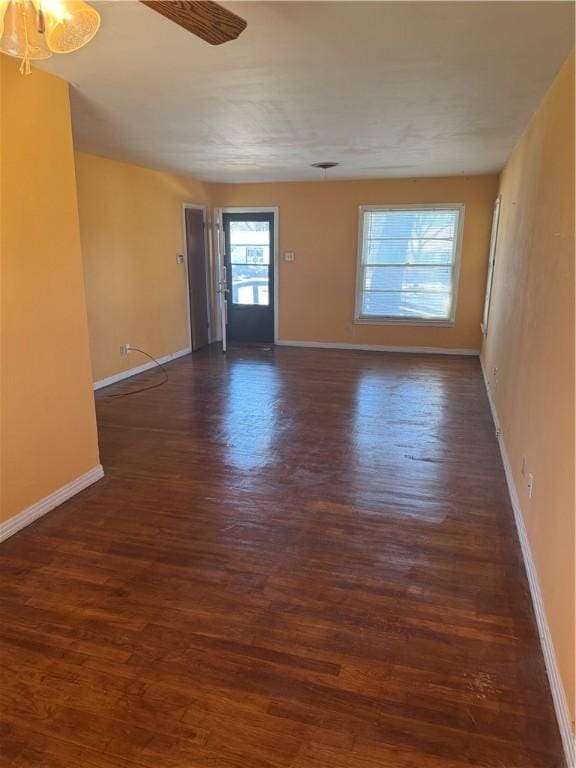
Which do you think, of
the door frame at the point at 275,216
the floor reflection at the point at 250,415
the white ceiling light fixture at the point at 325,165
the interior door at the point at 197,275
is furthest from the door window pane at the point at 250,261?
the white ceiling light fixture at the point at 325,165

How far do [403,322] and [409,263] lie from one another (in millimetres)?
855

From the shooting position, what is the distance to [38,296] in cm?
274

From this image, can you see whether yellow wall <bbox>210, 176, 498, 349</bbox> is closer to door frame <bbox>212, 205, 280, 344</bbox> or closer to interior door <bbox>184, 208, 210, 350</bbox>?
door frame <bbox>212, 205, 280, 344</bbox>

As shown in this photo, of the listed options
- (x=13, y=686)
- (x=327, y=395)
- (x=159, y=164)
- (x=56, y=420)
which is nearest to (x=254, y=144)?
(x=159, y=164)

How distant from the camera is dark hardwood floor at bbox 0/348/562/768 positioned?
1585mm

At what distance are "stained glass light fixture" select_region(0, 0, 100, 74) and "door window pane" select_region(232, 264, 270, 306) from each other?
19.9 feet

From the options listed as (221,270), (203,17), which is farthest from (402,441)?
(221,270)

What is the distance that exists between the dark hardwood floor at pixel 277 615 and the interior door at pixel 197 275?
3763 mm

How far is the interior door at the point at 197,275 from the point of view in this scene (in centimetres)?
712

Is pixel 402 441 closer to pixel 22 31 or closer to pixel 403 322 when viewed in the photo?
pixel 22 31

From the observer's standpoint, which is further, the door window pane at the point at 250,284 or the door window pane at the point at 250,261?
the door window pane at the point at 250,284

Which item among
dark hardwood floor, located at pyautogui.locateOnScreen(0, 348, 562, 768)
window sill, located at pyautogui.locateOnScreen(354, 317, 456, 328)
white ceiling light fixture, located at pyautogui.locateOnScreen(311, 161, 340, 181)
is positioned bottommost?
dark hardwood floor, located at pyautogui.locateOnScreen(0, 348, 562, 768)

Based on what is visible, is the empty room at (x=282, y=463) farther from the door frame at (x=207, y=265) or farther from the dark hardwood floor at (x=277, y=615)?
the door frame at (x=207, y=265)

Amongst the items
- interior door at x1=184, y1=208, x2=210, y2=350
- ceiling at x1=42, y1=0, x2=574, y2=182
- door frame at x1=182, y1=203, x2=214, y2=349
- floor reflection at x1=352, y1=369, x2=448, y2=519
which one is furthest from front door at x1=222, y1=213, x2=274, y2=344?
ceiling at x1=42, y1=0, x2=574, y2=182
